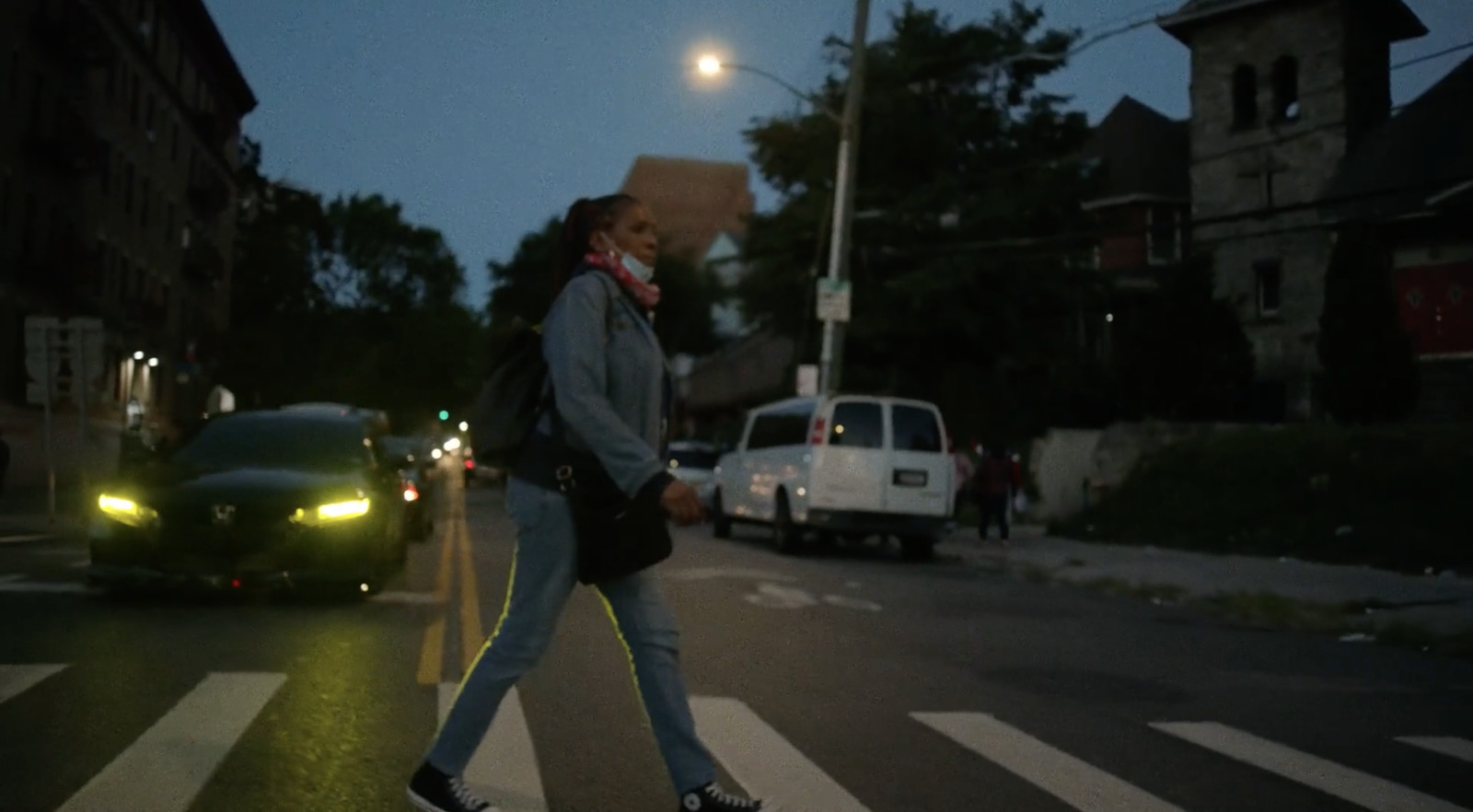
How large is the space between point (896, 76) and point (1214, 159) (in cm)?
904

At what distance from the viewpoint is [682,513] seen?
4523mm

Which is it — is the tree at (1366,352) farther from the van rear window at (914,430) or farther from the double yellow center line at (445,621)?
the double yellow center line at (445,621)

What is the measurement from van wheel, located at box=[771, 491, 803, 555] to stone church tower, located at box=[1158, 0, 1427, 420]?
21388 mm

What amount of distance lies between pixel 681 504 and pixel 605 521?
26cm

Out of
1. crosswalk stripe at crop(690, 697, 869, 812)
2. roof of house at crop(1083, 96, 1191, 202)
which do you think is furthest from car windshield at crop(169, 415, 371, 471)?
roof of house at crop(1083, 96, 1191, 202)

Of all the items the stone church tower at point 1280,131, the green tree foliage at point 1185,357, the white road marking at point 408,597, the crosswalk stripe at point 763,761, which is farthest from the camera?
A: the stone church tower at point 1280,131

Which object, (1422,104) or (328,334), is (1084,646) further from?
(328,334)

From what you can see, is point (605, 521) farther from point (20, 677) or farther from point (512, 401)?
point (20, 677)

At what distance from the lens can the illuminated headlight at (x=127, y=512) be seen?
11.1 m

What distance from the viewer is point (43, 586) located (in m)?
12.4

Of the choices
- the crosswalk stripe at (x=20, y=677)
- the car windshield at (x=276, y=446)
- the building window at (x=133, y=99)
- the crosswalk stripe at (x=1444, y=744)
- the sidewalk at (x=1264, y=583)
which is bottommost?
the sidewalk at (x=1264, y=583)

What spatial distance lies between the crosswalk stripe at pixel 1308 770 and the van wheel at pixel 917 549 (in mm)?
14201

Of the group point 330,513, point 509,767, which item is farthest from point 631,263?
point 330,513

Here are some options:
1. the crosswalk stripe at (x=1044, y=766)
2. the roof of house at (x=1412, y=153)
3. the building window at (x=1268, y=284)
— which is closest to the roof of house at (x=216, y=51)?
the building window at (x=1268, y=284)
